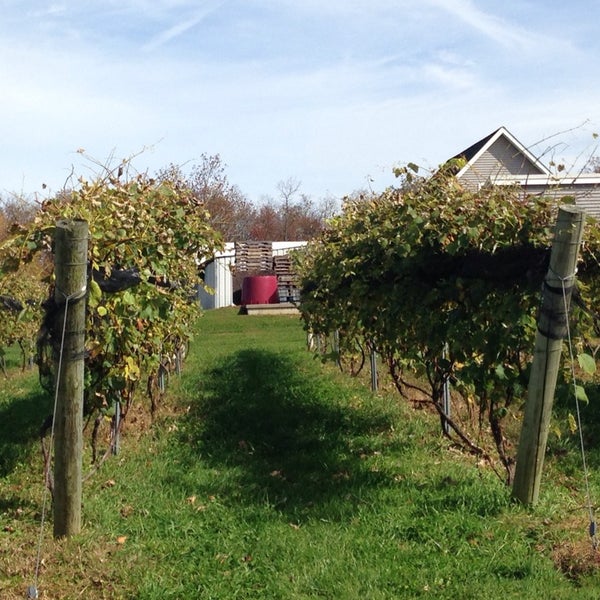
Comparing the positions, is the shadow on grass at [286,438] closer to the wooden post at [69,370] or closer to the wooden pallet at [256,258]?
the wooden post at [69,370]

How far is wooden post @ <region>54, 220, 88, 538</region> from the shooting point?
4.43 meters

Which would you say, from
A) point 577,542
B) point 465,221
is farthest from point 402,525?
point 465,221

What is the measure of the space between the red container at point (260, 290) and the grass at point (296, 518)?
21962mm

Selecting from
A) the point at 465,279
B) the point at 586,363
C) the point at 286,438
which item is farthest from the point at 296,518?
the point at 286,438

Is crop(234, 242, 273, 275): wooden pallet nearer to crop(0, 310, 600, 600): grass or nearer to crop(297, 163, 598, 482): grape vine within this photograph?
crop(0, 310, 600, 600): grass

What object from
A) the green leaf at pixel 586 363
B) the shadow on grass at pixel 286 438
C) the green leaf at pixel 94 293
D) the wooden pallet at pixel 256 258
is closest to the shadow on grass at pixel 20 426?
the shadow on grass at pixel 286 438

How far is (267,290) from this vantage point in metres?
31.0

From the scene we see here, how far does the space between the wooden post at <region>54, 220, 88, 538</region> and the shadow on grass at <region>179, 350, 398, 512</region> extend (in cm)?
143

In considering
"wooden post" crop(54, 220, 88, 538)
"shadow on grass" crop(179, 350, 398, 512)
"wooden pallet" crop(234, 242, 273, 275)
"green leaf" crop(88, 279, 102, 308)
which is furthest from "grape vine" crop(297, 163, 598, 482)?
"wooden pallet" crop(234, 242, 273, 275)

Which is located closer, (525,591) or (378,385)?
(525,591)

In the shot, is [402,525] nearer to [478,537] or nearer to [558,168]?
[478,537]

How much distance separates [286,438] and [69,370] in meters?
3.51

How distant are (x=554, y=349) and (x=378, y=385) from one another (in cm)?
631

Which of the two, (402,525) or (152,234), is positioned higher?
(152,234)
